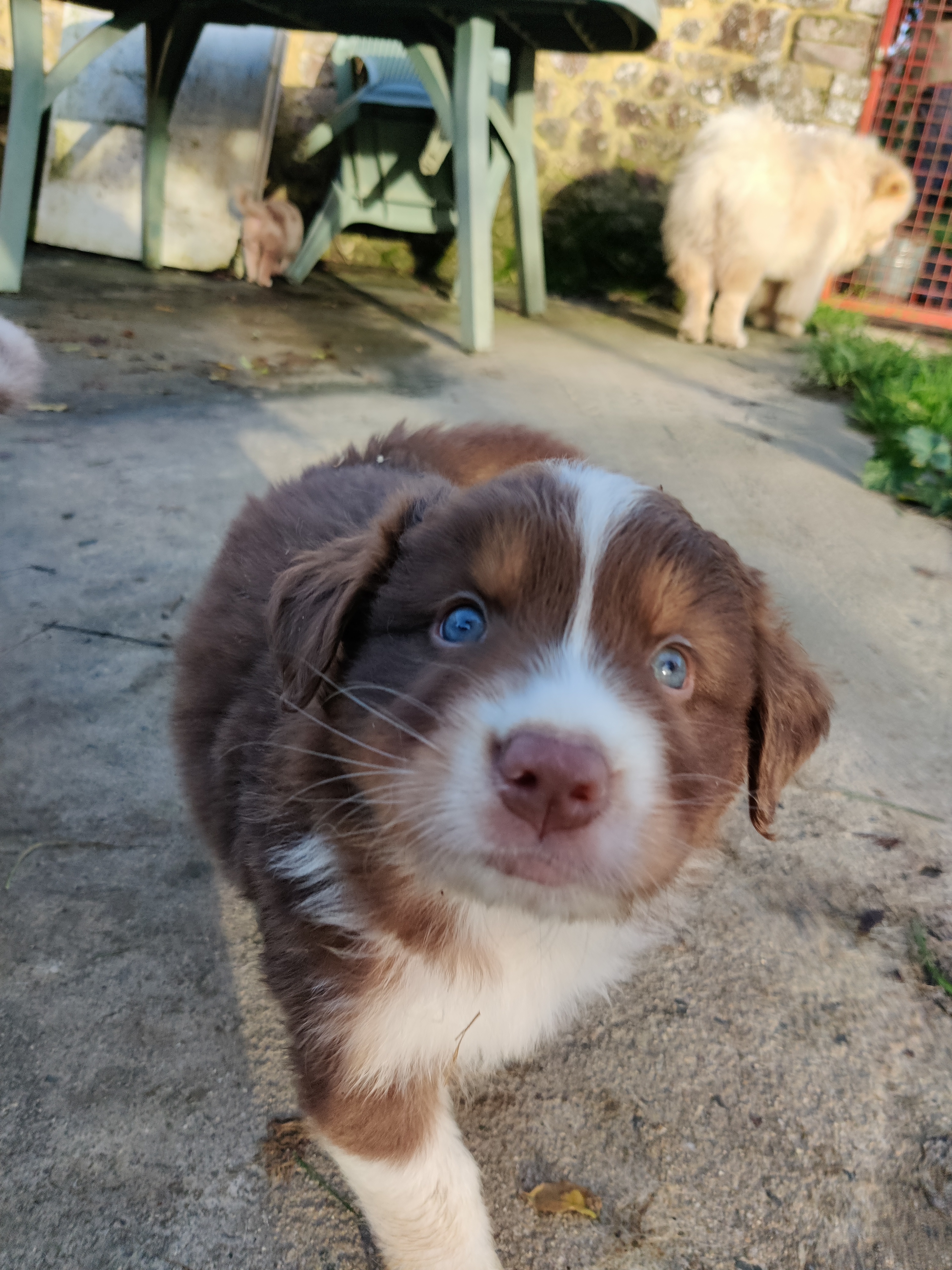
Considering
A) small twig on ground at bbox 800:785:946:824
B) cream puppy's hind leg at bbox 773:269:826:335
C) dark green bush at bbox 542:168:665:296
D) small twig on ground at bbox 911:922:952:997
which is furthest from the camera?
dark green bush at bbox 542:168:665:296

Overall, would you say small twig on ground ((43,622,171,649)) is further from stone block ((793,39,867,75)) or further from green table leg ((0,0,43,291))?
stone block ((793,39,867,75))

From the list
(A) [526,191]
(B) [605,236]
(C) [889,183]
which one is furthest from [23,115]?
(C) [889,183]

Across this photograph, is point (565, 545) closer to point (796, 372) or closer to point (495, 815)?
point (495, 815)

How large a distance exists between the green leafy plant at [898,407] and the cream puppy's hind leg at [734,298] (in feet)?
2.15

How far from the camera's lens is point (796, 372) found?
6.91 metres

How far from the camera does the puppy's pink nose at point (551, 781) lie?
1.09m

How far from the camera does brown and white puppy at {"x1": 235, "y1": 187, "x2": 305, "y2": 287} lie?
23.3ft

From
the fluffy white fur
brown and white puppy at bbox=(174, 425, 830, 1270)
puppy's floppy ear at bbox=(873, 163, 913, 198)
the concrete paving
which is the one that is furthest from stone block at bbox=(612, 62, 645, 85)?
brown and white puppy at bbox=(174, 425, 830, 1270)

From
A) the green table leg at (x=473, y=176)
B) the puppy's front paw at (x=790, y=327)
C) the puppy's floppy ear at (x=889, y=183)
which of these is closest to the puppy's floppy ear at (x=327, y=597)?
the green table leg at (x=473, y=176)

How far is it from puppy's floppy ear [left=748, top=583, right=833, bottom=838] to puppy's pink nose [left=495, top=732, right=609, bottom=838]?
0.59m

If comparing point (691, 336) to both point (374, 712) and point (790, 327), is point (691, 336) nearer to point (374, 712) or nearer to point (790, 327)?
point (790, 327)

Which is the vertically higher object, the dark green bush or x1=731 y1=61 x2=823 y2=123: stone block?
x1=731 y1=61 x2=823 y2=123: stone block

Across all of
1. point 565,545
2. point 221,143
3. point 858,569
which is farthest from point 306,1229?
point 221,143

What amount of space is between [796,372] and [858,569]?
147 inches
